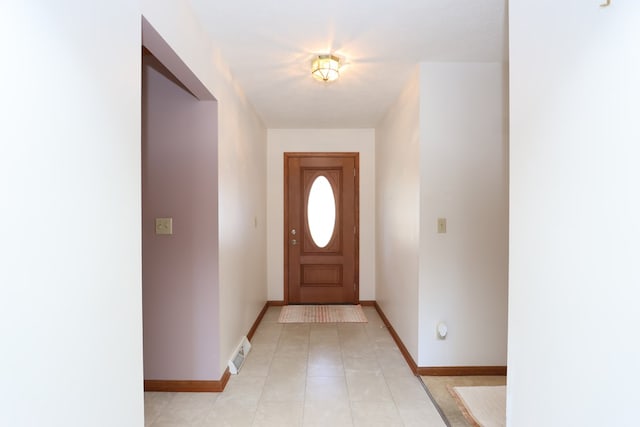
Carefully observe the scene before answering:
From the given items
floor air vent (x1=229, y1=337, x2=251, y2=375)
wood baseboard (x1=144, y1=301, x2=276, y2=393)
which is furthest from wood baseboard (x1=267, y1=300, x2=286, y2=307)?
wood baseboard (x1=144, y1=301, x2=276, y2=393)

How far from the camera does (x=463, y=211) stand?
2676 mm

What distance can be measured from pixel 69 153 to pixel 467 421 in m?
2.40

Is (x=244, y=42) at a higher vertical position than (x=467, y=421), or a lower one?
higher

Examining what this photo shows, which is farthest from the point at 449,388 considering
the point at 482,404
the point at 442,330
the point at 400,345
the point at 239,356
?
the point at 239,356

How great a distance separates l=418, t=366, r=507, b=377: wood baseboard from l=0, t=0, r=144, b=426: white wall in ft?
6.65

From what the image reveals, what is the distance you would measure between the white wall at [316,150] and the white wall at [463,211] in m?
2.09

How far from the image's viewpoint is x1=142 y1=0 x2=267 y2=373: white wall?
1.79m

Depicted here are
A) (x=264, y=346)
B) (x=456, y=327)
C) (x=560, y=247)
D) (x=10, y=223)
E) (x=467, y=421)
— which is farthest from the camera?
(x=264, y=346)

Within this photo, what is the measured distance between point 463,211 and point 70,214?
2448 millimetres

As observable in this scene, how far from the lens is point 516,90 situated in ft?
4.43

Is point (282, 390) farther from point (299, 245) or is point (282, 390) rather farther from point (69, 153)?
point (299, 245)

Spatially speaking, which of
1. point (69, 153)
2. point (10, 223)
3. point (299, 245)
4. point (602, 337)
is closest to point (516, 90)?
point (602, 337)

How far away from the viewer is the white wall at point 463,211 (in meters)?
2.65

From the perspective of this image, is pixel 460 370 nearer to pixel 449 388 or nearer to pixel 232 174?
pixel 449 388
